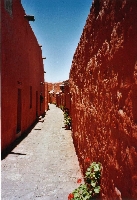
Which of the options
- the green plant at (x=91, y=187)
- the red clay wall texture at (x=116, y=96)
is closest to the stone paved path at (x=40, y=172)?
the green plant at (x=91, y=187)

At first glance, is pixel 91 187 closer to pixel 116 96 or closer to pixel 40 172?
pixel 116 96

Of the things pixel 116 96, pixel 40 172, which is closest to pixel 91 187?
pixel 116 96

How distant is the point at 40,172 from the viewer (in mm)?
5152

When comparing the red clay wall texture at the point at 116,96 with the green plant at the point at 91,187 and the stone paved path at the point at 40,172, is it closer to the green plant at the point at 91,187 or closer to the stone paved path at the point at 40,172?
the green plant at the point at 91,187

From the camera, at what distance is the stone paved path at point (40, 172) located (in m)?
4.10

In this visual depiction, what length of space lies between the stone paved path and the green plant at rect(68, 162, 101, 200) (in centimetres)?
64

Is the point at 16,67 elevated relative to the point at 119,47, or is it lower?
elevated

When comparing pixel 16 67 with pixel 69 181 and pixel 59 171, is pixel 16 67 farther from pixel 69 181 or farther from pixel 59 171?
pixel 69 181

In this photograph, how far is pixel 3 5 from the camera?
6.81 metres

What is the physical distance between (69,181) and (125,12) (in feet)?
11.9

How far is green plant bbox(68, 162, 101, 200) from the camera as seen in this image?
318 cm

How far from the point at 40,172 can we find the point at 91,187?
2.12 metres

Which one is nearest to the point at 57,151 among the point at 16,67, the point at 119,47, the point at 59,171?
the point at 59,171

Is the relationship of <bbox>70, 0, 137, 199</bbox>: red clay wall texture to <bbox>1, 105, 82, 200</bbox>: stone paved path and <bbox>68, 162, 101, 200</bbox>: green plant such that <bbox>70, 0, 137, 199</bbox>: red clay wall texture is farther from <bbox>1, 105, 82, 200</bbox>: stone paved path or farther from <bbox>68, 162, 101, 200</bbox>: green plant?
<bbox>1, 105, 82, 200</bbox>: stone paved path
